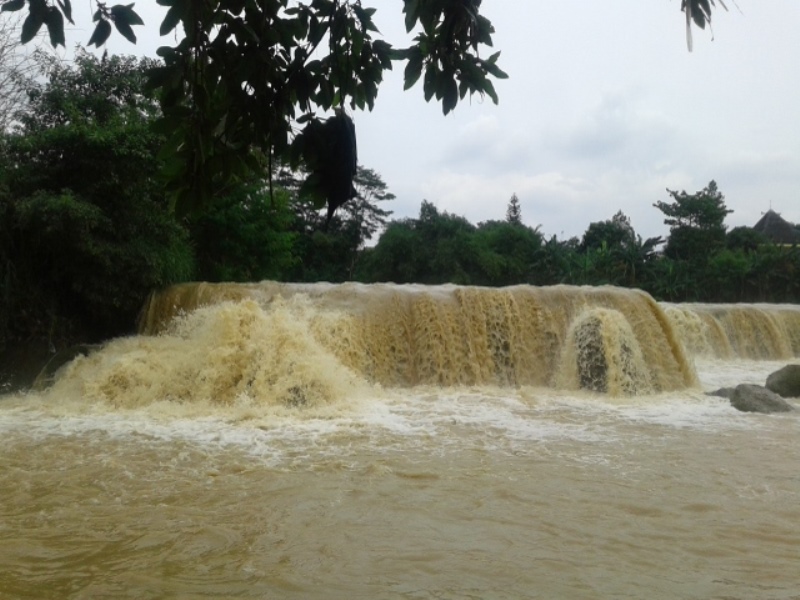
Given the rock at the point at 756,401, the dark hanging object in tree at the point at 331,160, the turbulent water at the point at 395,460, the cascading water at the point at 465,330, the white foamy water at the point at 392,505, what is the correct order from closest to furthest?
1. the dark hanging object in tree at the point at 331,160
2. the white foamy water at the point at 392,505
3. the turbulent water at the point at 395,460
4. the rock at the point at 756,401
5. the cascading water at the point at 465,330

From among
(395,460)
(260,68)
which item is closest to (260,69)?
(260,68)

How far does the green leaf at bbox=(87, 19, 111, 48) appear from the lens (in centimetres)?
186

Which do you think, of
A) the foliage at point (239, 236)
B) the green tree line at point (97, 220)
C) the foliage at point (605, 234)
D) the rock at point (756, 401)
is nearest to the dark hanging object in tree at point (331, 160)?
the green tree line at point (97, 220)

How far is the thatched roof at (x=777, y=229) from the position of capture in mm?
37031

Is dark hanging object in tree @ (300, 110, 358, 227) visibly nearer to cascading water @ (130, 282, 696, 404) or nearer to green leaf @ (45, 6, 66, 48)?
green leaf @ (45, 6, 66, 48)

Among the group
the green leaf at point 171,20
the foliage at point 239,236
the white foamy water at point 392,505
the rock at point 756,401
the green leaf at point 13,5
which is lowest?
the white foamy water at point 392,505

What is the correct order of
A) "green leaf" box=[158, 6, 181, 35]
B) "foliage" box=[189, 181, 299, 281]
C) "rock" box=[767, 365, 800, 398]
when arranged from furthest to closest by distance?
"foliage" box=[189, 181, 299, 281], "rock" box=[767, 365, 800, 398], "green leaf" box=[158, 6, 181, 35]

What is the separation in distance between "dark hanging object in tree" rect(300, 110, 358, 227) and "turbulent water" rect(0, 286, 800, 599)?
77.1 inches

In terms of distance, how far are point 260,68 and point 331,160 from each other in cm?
29

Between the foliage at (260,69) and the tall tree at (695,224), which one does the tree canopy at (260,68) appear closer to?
the foliage at (260,69)

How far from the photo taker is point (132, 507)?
4.41 m

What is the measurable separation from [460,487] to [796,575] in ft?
6.62

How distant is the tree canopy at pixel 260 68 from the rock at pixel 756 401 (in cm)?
738

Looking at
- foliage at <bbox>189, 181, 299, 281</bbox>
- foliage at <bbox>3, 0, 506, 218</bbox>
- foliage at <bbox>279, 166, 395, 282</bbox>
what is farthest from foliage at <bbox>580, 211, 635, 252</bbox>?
foliage at <bbox>3, 0, 506, 218</bbox>
